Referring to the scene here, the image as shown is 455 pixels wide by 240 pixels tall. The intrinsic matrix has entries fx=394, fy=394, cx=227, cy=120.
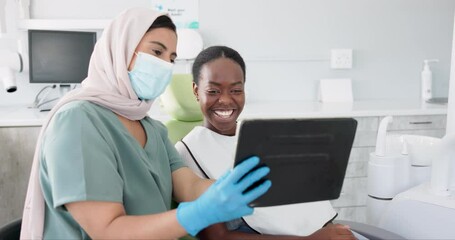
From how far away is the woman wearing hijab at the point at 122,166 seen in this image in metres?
0.77

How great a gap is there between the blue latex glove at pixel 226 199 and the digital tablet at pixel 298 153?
0.02 m

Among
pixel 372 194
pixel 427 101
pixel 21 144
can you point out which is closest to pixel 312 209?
pixel 372 194

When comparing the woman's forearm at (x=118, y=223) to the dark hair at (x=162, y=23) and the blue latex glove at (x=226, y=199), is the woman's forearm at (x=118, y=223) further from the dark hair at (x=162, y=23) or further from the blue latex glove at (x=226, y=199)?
the dark hair at (x=162, y=23)

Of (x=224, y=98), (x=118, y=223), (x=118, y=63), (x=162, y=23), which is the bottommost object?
(x=118, y=223)

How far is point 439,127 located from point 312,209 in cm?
170

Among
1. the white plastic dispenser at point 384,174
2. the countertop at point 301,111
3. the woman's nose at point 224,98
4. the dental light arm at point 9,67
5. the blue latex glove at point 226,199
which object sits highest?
the dental light arm at point 9,67

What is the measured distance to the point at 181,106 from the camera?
156cm

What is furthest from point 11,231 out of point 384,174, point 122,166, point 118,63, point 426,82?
point 426,82

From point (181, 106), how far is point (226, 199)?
871 mm

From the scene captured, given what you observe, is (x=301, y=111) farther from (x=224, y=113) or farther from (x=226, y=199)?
(x=226, y=199)

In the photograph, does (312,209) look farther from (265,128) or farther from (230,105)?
(265,128)

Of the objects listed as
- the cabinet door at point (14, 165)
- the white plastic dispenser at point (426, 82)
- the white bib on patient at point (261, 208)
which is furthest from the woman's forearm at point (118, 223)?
the white plastic dispenser at point (426, 82)

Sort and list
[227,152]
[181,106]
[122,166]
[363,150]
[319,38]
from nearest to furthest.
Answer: [122,166]
[227,152]
[181,106]
[363,150]
[319,38]

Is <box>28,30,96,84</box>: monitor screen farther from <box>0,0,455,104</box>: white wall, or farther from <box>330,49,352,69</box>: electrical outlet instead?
<box>330,49,352,69</box>: electrical outlet
